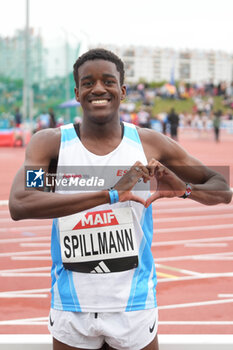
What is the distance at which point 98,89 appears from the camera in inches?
79.0

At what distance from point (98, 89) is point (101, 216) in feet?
1.53

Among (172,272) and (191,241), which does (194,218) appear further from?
(172,272)

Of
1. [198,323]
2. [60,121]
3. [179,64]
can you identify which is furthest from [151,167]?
[179,64]

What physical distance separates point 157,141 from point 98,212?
1.28ft

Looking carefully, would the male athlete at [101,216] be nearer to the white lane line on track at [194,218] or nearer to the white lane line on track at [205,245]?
the white lane line on track at [205,245]

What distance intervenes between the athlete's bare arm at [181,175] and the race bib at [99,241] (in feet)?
0.58

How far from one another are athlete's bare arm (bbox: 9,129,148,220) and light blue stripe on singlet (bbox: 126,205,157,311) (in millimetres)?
141

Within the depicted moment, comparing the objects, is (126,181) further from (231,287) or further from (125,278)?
(231,287)

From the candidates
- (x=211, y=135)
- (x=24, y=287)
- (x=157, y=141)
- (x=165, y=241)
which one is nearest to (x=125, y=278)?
(x=157, y=141)

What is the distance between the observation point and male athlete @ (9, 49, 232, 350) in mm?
1929

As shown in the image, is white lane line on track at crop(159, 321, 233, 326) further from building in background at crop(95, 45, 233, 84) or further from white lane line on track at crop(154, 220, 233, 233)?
building in background at crop(95, 45, 233, 84)

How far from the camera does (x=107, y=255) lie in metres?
1.99

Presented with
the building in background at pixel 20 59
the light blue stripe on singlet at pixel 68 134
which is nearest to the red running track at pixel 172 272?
the light blue stripe on singlet at pixel 68 134

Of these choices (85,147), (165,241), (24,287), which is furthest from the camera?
(165,241)
